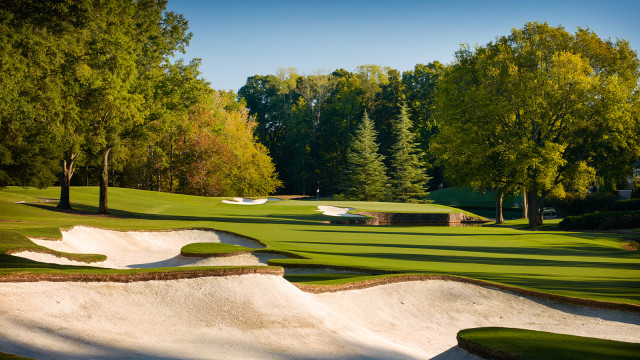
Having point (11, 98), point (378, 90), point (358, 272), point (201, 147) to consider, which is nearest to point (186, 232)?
point (11, 98)

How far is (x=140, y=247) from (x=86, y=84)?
427 inches

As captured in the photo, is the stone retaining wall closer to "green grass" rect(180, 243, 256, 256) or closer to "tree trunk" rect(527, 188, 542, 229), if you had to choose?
"tree trunk" rect(527, 188, 542, 229)

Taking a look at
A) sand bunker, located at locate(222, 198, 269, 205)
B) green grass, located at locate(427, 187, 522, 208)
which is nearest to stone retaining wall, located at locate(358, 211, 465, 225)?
sand bunker, located at locate(222, 198, 269, 205)

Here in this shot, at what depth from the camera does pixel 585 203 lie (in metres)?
41.8

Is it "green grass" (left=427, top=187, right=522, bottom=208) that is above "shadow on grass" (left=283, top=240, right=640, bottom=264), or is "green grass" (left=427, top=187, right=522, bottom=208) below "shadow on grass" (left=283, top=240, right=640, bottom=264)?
above

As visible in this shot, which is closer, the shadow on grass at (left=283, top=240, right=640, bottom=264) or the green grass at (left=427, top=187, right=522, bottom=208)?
the shadow on grass at (left=283, top=240, right=640, bottom=264)

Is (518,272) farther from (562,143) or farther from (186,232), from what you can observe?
(562,143)

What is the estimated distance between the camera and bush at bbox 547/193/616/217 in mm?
40000

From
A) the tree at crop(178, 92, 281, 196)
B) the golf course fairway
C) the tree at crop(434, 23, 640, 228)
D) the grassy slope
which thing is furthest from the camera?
the tree at crop(178, 92, 281, 196)

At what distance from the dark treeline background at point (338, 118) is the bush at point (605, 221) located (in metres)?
42.8

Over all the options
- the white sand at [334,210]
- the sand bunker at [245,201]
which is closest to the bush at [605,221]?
the white sand at [334,210]

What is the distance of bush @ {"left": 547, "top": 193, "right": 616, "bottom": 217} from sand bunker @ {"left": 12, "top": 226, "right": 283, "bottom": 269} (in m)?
31.2

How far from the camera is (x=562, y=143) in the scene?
1261 inches

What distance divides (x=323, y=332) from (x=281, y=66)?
3302 inches
